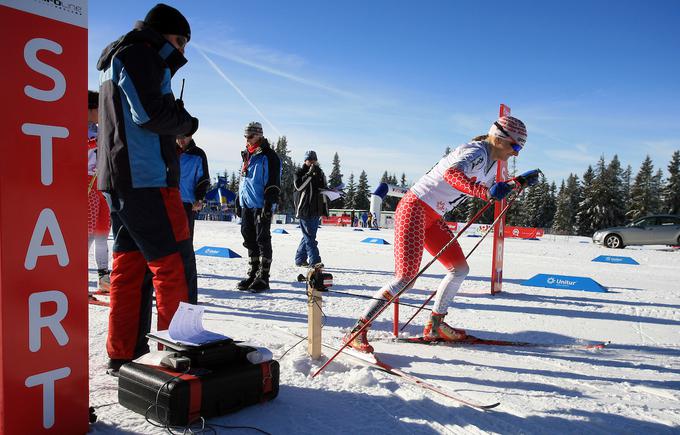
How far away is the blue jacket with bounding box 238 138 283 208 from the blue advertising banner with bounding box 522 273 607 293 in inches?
169

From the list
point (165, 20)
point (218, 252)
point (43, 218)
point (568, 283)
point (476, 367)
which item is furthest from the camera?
point (218, 252)

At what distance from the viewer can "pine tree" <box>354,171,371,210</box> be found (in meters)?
70.9

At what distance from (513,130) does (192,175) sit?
342 centimetres

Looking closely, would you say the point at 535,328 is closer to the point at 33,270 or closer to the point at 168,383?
the point at 168,383

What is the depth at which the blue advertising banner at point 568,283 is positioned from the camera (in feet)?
21.7

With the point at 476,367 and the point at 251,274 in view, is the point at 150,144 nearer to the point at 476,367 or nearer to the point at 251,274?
the point at 476,367

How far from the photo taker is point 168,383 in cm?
200

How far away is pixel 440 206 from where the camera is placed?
11.9 feet

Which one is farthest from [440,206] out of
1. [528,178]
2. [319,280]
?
[319,280]

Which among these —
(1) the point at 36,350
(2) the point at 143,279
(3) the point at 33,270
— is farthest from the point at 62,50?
(2) the point at 143,279

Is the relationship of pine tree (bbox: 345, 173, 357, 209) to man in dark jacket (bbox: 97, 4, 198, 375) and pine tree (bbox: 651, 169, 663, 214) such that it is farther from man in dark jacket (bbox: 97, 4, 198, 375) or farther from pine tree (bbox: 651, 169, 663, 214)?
man in dark jacket (bbox: 97, 4, 198, 375)

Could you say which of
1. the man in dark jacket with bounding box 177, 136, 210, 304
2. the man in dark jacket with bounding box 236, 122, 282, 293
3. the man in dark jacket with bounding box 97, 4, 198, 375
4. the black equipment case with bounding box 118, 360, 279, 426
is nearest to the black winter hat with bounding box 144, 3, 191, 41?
the man in dark jacket with bounding box 97, 4, 198, 375

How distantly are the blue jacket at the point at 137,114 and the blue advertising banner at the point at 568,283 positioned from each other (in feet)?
20.4

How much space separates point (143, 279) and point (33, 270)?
1023 millimetres
